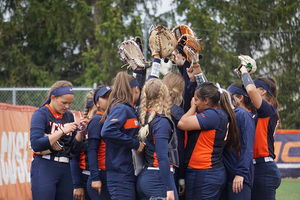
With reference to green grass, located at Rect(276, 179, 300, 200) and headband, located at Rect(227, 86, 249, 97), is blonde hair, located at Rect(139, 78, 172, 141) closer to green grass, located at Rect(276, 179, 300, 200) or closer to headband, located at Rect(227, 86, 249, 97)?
headband, located at Rect(227, 86, 249, 97)

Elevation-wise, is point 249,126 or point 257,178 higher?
point 249,126

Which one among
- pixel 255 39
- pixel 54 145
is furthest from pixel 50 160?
pixel 255 39

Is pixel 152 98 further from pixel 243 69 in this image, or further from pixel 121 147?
pixel 243 69

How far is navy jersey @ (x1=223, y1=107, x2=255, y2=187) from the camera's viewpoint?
3.67 m

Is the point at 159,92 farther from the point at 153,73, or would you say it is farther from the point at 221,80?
the point at 221,80

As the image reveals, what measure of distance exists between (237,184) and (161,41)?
1835 mm

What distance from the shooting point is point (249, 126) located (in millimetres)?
3811

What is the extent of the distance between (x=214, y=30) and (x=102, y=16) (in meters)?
5.39

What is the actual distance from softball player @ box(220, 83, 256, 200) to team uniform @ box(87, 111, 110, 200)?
4.54ft

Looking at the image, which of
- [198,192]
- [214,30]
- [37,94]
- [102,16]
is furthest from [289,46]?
[198,192]

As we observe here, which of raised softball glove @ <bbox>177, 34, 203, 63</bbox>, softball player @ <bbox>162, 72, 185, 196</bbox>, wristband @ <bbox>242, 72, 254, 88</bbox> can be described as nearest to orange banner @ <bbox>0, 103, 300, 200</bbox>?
softball player @ <bbox>162, 72, 185, 196</bbox>

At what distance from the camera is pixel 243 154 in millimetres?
3715

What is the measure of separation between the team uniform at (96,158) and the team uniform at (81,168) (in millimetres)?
365

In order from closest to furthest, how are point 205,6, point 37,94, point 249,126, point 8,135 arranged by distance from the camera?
point 249,126 → point 8,135 → point 37,94 → point 205,6
